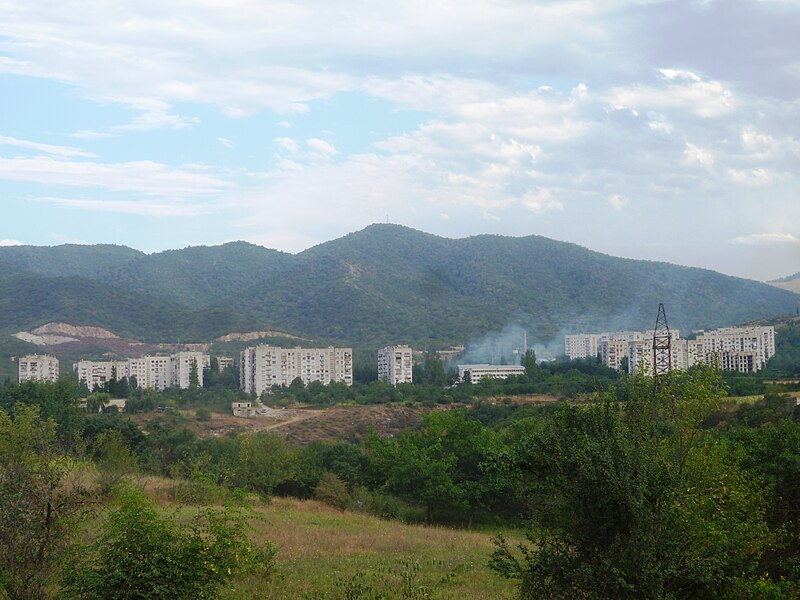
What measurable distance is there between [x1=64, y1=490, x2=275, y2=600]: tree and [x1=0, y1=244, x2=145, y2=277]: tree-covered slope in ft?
552

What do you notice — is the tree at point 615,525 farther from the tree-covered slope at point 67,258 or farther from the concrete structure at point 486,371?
the tree-covered slope at point 67,258

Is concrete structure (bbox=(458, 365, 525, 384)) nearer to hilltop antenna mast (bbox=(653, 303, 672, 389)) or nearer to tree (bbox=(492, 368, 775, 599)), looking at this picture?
hilltop antenna mast (bbox=(653, 303, 672, 389))

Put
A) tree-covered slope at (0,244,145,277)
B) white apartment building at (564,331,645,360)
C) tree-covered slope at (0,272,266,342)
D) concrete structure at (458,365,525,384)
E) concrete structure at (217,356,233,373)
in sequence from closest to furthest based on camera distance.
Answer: concrete structure at (458,365,525,384) < concrete structure at (217,356,233,373) < white apartment building at (564,331,645,360) < tree-covered slope at (0,272,266,342) < tree-covered slope at (0,244,145,277)

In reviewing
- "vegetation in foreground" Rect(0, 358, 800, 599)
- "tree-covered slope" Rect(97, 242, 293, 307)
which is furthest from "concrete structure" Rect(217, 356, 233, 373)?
"vegetation in foreground" Rect(0, 358, 800, 599)

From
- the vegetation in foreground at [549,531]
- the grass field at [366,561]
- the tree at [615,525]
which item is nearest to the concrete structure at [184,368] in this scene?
the grass field at [366,561]

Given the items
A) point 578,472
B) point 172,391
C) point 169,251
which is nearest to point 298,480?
point 578,472

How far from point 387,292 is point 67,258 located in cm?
7641

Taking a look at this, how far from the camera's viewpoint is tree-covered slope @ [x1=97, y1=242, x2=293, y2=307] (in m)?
162

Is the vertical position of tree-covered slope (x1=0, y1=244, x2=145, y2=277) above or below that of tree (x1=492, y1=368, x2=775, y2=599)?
above

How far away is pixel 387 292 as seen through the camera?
153 meters

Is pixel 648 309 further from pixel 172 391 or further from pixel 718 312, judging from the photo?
pixel 172 391

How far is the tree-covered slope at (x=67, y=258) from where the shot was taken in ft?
562

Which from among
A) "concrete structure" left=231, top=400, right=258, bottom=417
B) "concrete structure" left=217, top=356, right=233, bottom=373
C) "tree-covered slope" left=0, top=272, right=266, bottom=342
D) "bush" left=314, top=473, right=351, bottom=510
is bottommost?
"concrete structure" left=231, top=400, right=258, bottom=417

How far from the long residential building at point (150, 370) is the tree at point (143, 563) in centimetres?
7965
